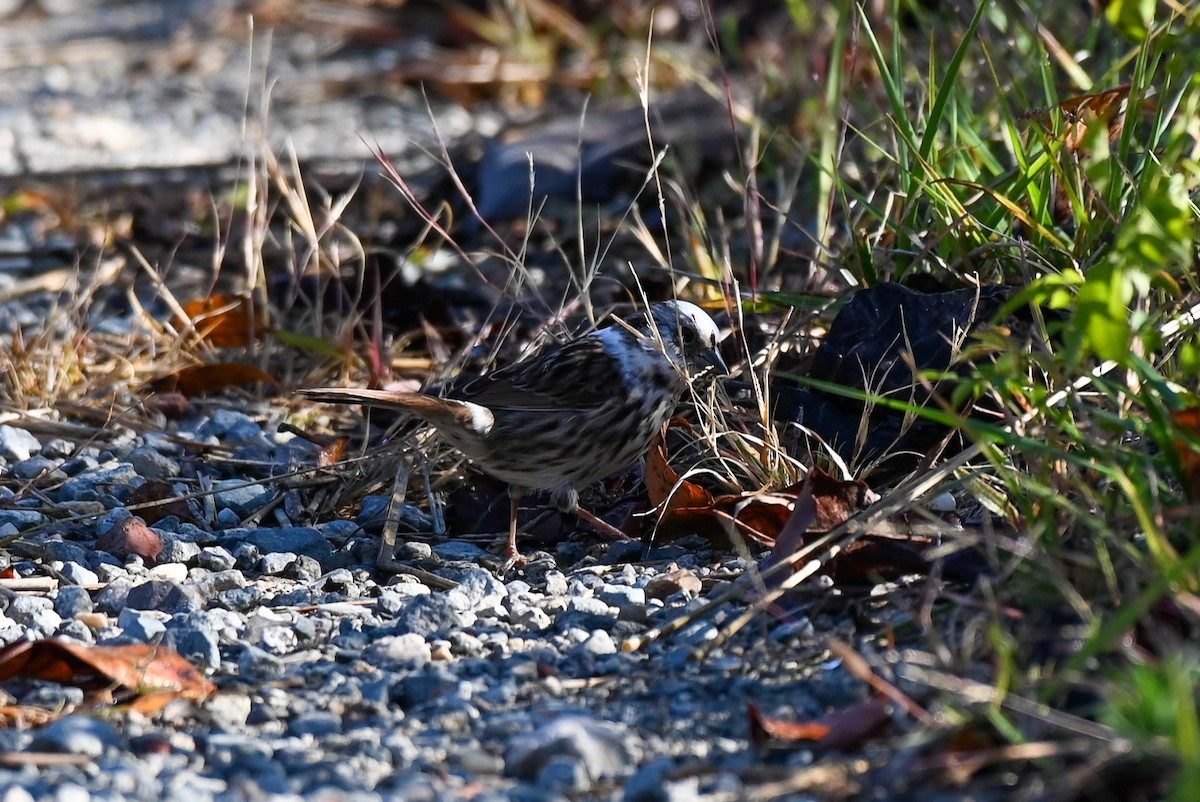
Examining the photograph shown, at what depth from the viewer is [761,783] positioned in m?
2.48

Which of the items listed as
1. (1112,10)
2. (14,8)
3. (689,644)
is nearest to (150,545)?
(689,644)

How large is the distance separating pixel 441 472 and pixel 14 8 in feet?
29.3

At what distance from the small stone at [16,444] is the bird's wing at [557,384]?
4.18 feet

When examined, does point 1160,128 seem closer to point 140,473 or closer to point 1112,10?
point 1112,10

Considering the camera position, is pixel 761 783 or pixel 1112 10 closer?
pixel 761 783

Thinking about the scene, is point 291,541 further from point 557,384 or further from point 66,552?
point 557,384

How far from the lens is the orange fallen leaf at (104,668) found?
299cm

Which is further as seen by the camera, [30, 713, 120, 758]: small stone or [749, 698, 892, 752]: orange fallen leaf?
[30, 713, 120, 758]: small stone

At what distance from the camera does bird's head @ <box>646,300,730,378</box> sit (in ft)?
14.2

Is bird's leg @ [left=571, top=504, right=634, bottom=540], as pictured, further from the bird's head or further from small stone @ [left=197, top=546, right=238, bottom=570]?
small stone @ [left=197, top=546, right=238, bottom=570]

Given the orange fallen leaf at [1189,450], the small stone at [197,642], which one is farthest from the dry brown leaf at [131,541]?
the orange fallen leaf at [1189,450]

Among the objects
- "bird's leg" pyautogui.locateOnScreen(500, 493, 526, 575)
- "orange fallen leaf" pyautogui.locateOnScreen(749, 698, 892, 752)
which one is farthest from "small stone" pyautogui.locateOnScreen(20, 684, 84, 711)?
"orange fallen leaf" pyautogui.locateOnScreen(749, 698, 892, 752)

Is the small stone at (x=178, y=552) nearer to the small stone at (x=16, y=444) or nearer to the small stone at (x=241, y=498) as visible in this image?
the small stone at (x=241, y=498)

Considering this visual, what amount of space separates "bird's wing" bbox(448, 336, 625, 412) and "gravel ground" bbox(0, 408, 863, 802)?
0.44 metres
